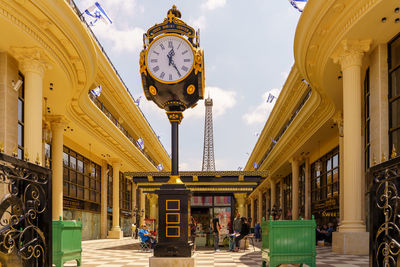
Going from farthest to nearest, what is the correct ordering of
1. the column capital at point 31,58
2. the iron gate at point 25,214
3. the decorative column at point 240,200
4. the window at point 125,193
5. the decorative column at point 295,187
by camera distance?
the window at point 125,193 → the decorative column at point 295,187 → the decorative column at point 240,200 → the column capital at point 31,58 → the iron gate at point 25,214

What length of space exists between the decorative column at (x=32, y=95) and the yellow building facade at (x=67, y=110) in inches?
1.1

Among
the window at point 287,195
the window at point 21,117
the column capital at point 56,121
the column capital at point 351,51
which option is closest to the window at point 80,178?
the column capital at point 56,121

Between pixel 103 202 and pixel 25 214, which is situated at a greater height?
pixel 25 214

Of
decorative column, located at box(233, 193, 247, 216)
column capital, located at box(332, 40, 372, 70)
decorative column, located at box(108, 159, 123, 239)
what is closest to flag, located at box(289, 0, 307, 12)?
column capital, located at box(332, 40, 372, 70)

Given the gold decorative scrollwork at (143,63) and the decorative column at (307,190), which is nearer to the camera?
the gold decorative scrollwork at (143,63)

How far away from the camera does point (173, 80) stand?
8.33 m

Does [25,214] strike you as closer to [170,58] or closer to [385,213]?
[385,213]

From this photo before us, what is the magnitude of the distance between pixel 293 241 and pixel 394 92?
611 centimetres

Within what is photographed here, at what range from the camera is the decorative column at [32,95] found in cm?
1310

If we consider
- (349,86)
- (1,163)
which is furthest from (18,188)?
(349,86)

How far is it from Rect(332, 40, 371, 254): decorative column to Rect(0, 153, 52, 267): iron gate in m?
10.4

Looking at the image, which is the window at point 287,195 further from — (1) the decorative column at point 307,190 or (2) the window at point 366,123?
(2) the window at point 366,123

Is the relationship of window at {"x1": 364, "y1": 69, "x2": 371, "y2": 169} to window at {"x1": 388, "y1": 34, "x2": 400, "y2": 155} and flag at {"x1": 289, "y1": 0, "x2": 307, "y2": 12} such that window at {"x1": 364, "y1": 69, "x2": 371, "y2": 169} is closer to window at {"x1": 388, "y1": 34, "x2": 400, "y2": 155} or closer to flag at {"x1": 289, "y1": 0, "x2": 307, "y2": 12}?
window at {"x1": 388, "y1": 34, "x2": 400, "y2": 155}

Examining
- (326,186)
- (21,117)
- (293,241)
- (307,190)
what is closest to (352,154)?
(293,241)
